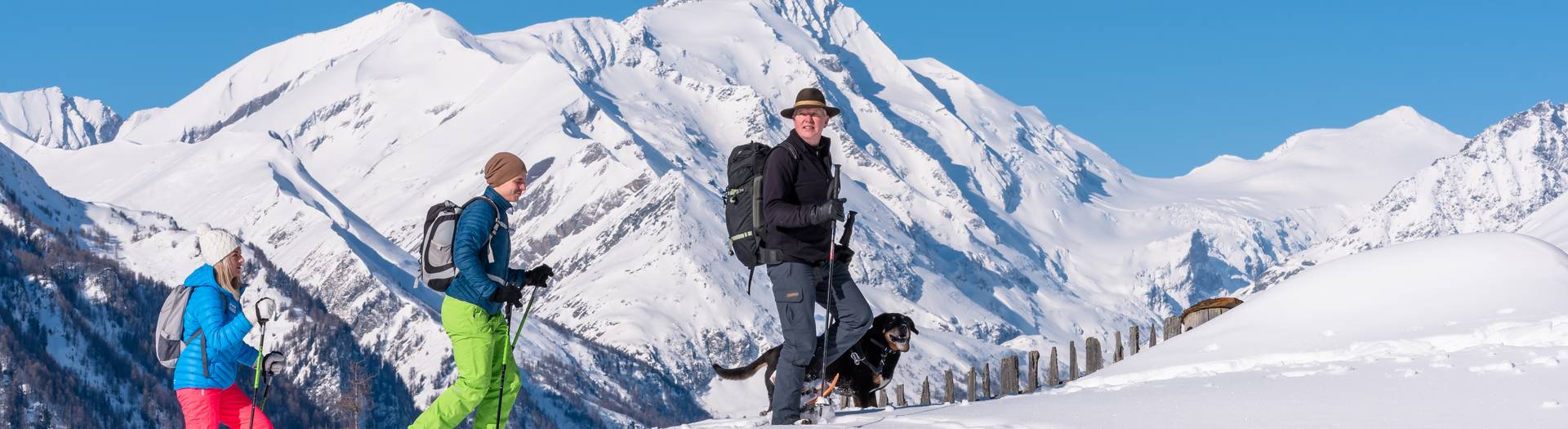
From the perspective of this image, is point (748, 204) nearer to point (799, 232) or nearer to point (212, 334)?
point (799, 232)

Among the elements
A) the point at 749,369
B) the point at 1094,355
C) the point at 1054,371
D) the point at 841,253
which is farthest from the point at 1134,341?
the point at 841,253

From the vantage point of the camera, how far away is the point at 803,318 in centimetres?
1245

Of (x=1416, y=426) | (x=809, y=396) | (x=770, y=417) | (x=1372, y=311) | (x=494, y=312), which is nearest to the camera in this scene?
(x=1416, y=426)

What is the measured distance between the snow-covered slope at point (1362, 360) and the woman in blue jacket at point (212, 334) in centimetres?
443

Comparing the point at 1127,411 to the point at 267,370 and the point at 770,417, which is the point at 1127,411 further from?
the point at 267,370

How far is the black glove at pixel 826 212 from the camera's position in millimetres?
11805

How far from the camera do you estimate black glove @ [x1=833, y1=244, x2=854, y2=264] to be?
42.2 feet

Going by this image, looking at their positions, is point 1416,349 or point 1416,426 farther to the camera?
point 1416,349

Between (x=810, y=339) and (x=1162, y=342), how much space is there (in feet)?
24.9

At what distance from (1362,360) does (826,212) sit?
6.25 m

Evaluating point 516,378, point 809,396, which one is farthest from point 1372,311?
point 516,378

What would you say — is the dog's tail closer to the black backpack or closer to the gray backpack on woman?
the black backpack

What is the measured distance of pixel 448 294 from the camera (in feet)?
37.3

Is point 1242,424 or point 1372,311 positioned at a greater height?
point 1372,311
